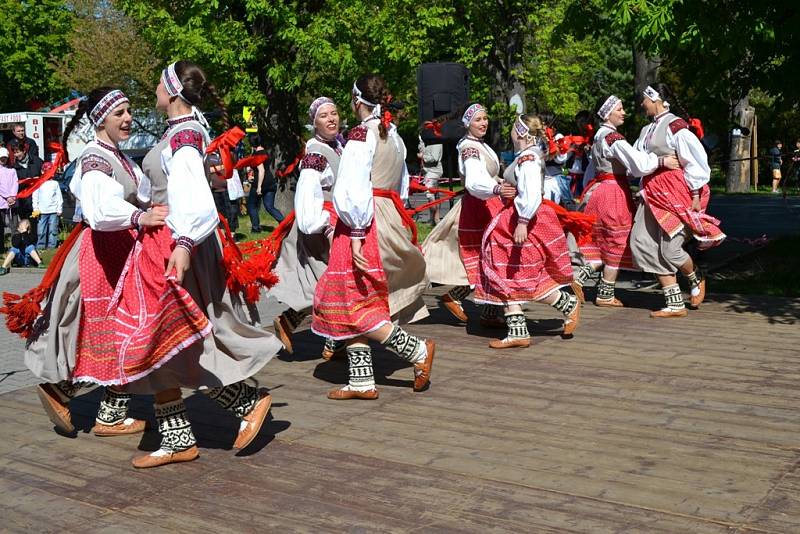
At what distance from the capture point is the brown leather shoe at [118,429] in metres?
5.51

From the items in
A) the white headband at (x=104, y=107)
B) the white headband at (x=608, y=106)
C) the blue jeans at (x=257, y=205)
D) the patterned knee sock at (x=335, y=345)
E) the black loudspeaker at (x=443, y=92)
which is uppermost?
the black loudspeaker at (x=443, y=92)

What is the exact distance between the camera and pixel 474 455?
496 cm

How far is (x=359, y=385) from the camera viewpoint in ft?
19.9

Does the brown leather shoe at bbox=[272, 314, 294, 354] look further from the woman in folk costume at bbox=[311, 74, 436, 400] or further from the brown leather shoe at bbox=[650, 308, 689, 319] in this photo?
the brown leather shoe at bbox=[650, 308, 689, 319]

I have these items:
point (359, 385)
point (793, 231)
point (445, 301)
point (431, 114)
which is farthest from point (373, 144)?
point (793, 231)

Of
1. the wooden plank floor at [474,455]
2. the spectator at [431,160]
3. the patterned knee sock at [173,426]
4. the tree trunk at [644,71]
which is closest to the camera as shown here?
the wooden plank floor at [474,455]

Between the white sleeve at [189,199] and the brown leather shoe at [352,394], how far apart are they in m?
1.86

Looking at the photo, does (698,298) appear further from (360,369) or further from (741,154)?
(741,154)

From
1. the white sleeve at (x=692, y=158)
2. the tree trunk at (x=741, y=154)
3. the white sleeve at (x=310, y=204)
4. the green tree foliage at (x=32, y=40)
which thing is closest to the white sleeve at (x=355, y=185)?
the white sleeve at (x=310, y=204)

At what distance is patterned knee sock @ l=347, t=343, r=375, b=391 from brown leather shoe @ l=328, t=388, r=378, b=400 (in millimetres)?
24

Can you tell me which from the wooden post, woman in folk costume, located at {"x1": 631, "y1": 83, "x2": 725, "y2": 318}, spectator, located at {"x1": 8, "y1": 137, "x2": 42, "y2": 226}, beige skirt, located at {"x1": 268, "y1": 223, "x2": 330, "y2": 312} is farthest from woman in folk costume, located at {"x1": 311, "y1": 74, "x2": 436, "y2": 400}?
the wooden post

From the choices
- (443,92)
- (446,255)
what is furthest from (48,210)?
(446,255)

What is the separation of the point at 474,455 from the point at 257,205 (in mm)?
14706

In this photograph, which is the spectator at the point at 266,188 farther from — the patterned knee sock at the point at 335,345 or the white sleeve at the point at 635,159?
the patterned knee sock at the point at 335,345
